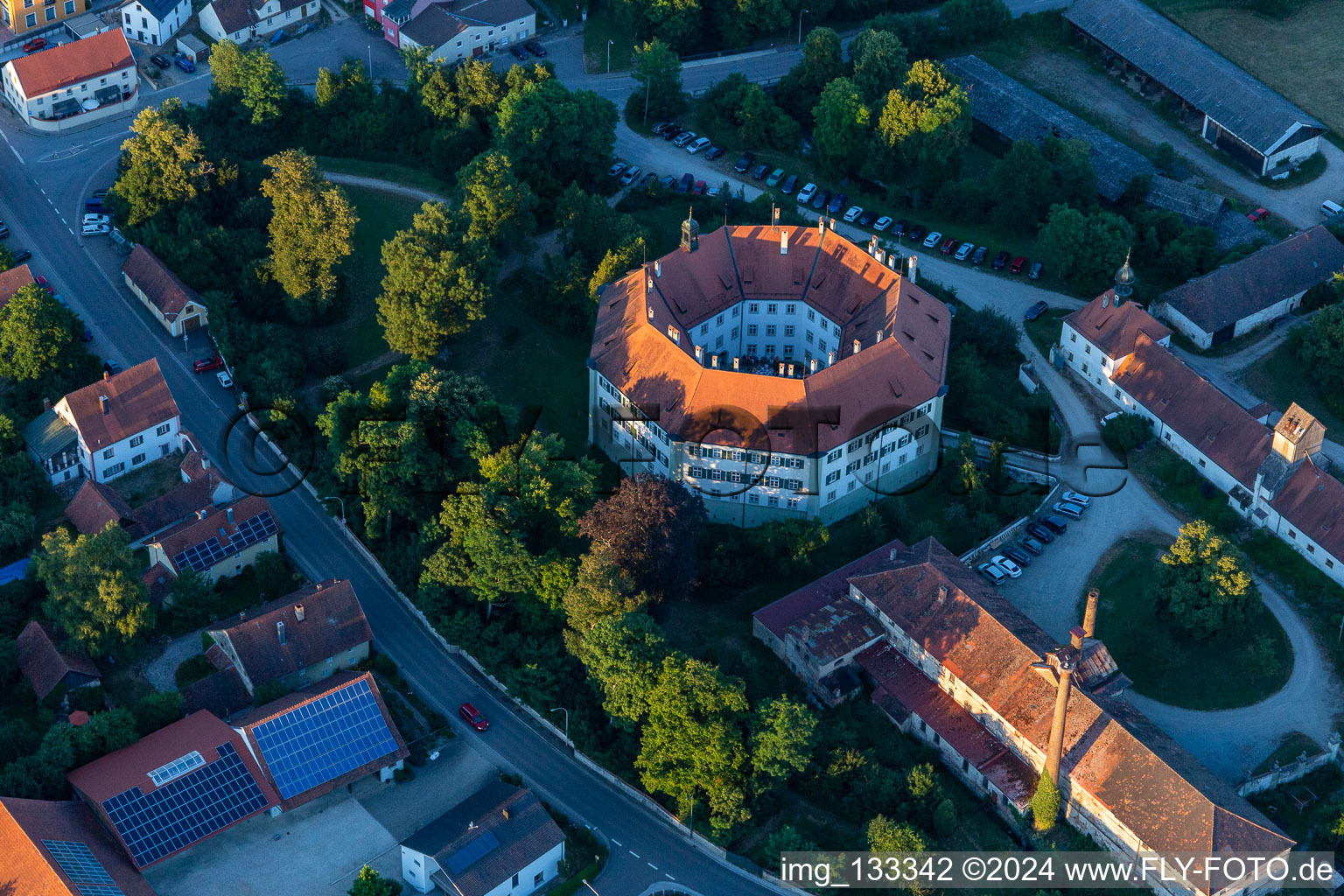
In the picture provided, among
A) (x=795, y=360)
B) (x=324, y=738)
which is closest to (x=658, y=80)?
(x=795, y=360)

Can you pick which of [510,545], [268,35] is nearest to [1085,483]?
[510,545]

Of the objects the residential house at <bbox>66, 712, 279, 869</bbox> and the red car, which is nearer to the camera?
the residential house at <bbox>66, 712, 279, 869</bbox>

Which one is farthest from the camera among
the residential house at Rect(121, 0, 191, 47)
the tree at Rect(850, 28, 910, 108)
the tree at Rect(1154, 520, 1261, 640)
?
the residential house at Rect(121, 0, 191, 47)

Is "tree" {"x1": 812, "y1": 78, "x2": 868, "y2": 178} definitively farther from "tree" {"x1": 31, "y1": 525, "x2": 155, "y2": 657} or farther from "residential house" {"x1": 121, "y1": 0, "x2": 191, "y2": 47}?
"tree" {"x1": 31, "y1": 525, "x2": 155, "y2": 657}

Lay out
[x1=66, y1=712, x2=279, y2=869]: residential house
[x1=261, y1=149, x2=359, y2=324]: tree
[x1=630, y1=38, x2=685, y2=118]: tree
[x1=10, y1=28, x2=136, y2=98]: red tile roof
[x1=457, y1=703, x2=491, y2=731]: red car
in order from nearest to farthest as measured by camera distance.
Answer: [x1=66, y1=712, x2=279, y2=869]: residential house → [x1=457, y1=703, x2=491, y2=731]: red car → [x1=261, y1=149, x2=359, y2=324]: tree → [x1=10, y1=28, x2=136, y2=98]: red tile roof → [x1=630, y1=38, x2=685, y2=118]: tree

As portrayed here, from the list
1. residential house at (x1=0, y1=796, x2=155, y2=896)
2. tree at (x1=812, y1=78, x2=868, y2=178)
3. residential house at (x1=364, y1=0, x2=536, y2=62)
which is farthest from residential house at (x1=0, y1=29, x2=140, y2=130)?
residential house at (x1=0, y1=796, x2=155, y2=896)

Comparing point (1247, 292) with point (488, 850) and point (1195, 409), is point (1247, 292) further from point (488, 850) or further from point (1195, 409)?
point (488, 850)
